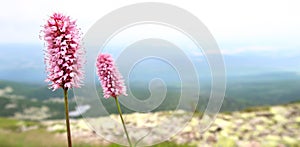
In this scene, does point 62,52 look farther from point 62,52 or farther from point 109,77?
point 109,77

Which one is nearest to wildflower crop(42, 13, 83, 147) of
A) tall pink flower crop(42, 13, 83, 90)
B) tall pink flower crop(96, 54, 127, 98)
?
tall pink flower crop(42, 13, 83, 90)

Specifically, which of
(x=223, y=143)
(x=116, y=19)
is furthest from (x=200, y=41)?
(x=223, y=143)

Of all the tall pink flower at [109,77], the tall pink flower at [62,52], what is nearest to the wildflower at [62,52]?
the tall pink flower at [62,52]

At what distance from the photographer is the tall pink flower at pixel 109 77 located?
3672mm

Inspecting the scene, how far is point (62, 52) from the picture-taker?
2.98 metres

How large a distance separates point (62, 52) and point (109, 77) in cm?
82

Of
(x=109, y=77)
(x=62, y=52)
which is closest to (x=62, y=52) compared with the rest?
(x=62, y=52)

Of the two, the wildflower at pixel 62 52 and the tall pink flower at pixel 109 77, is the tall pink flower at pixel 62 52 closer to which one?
the wildflower at pixel 62 52

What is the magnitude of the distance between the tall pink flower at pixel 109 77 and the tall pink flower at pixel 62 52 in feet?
1.92

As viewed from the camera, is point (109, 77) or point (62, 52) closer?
point (62, 52)

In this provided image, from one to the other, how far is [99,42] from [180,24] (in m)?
1.34

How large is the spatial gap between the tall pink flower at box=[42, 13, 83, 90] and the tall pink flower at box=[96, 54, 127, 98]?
58 centimetres

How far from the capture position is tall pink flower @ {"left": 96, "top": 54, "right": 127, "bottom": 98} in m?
3.67

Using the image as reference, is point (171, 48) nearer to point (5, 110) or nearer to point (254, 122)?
point (254, 122)
